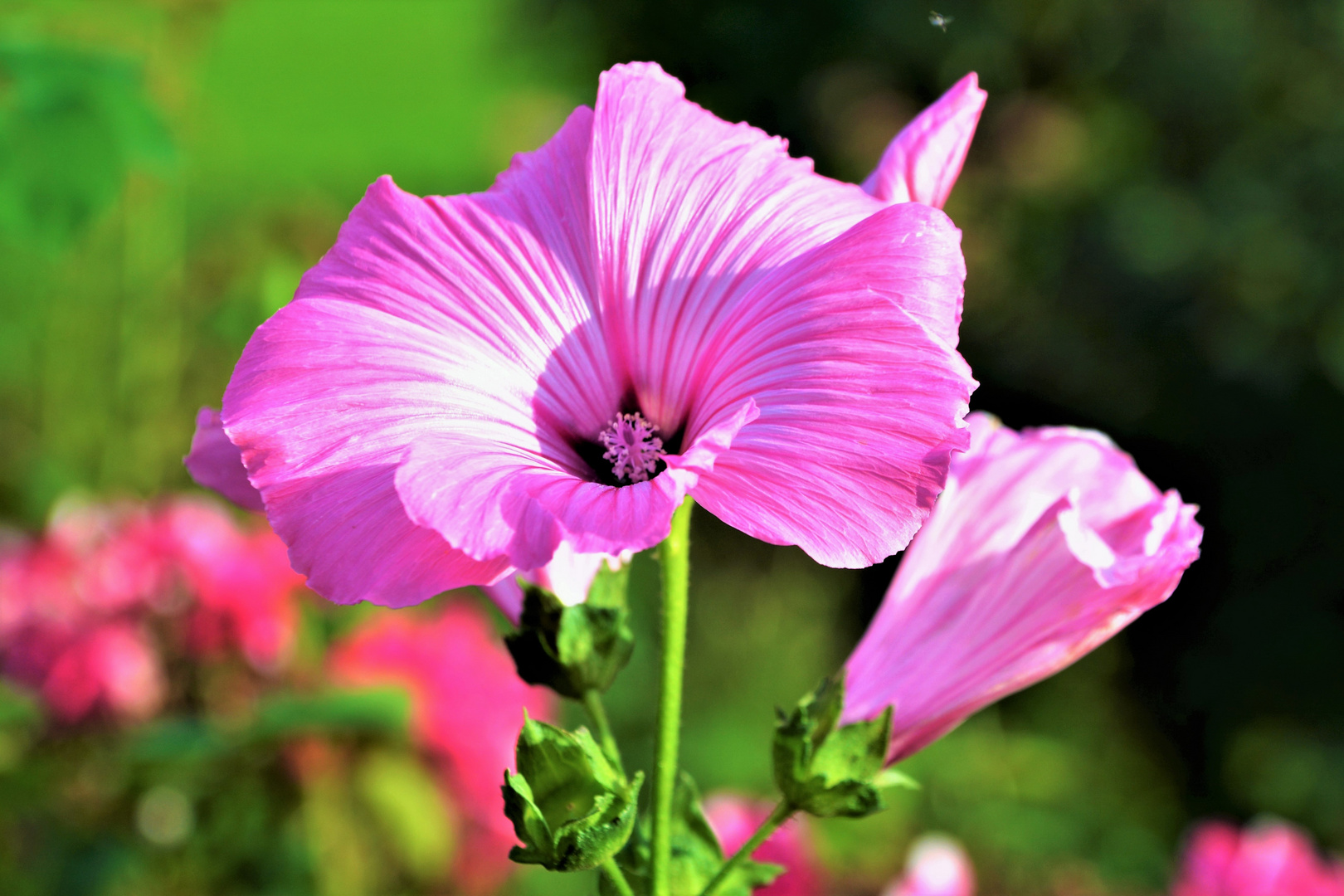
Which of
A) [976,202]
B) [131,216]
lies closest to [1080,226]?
[976,202]

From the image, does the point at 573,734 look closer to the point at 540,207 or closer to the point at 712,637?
the point at 540,207

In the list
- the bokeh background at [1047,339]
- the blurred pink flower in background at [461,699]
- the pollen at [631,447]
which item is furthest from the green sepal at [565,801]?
the bokeh background at [1047,339]

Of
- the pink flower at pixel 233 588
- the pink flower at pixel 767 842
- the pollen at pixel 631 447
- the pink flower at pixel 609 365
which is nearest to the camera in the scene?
the pink flower at pixel 609 365

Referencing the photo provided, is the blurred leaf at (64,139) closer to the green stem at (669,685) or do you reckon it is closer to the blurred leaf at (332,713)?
the blurred leaf at (332,713)

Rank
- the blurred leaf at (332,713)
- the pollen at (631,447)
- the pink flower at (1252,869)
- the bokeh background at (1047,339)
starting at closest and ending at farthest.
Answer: the pollen at (631,447) < the blurred leaf at (332,713) < the pink flower at (1252,869) < the bokeh background at (1047,339)

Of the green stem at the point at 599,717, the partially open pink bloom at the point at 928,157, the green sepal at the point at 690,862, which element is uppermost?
the partially open pink bloom at the point at 928,157

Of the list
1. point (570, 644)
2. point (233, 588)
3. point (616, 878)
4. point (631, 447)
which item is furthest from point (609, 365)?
point (233, 588)
